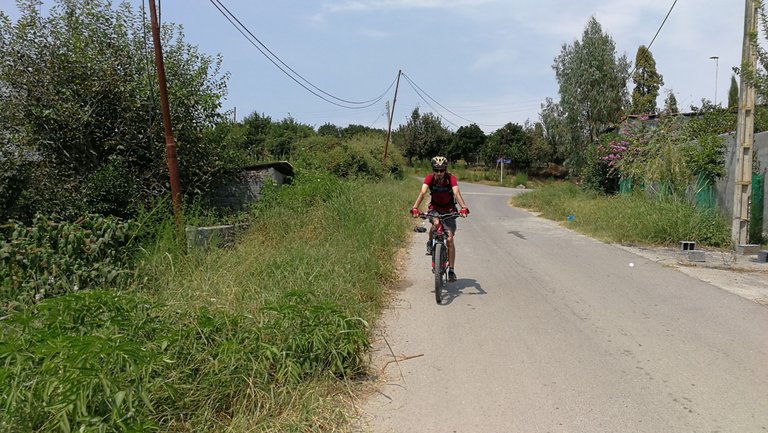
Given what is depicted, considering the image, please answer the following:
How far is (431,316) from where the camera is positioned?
5953 millimetres

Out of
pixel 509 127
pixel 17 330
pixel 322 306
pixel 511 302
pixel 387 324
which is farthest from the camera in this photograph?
pixel 509 127

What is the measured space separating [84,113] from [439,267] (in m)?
7.90

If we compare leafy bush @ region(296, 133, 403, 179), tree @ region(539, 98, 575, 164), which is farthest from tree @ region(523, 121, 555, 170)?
leafy bush @ region(296, 133, 403, 179)

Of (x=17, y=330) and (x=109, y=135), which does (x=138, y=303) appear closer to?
(x=17, y=330)

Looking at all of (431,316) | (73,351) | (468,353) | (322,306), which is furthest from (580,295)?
(73,351)

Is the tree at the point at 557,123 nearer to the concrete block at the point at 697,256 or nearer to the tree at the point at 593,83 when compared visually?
the tree at the point at 593,83

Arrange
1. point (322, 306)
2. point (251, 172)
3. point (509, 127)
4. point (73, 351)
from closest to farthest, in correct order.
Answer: point (73, 351) < point (322, 306) < point (251, 172) < point (509, 127)

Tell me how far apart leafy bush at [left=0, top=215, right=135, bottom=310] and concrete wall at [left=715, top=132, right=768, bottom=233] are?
477 inches

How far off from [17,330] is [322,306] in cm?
232

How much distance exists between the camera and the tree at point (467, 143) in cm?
6078

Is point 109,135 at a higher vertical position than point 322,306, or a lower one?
higher

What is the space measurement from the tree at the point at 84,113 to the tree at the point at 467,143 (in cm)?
5075

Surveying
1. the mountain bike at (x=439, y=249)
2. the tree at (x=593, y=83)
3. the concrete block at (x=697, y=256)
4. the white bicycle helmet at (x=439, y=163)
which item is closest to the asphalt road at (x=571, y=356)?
the mountain bike at (x=439, y=249)

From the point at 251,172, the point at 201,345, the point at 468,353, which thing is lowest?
the point at 468,353
